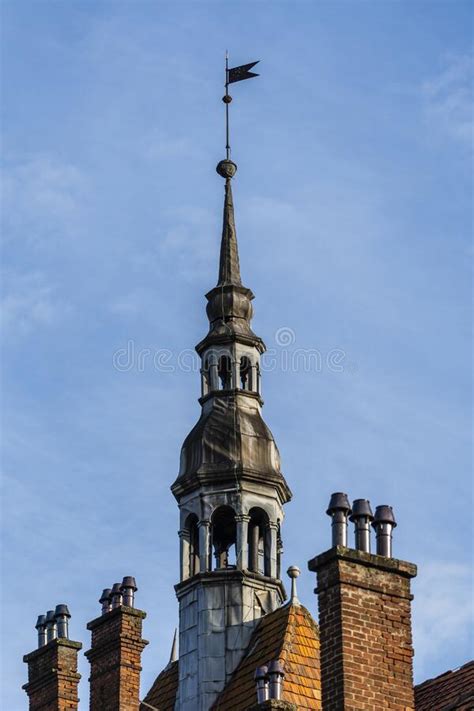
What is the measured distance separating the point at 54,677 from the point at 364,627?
1072cm

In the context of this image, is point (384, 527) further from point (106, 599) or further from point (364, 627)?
point (106, 599)

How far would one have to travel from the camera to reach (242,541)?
40625mm

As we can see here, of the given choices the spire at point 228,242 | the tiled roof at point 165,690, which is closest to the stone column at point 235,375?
the spire at point 228,242

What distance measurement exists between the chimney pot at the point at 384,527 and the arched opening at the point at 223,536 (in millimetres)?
14734

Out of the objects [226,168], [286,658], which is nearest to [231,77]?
[226,168]

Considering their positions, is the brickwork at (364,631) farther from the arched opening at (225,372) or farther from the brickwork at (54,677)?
the arched opening at (225,372)

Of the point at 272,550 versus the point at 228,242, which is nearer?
the point at 272,550

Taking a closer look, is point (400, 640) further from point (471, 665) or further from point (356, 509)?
point (471, 665)

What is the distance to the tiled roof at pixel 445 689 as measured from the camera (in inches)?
1241

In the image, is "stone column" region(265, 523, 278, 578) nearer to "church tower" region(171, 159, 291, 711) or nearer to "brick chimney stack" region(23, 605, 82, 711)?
"church tower" region(171, 159, 291, 711)

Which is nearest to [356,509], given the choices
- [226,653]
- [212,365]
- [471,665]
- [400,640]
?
[400,640]

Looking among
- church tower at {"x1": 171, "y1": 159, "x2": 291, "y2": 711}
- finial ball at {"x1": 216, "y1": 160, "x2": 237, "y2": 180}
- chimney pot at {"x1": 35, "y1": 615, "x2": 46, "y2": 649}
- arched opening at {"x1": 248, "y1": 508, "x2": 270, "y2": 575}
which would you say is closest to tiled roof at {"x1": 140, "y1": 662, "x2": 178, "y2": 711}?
church tower at {"x1": 171, "y1": 159, "x2": 291, "y2": 711}

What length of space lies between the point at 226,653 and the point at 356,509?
14.1 metres

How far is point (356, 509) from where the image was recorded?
26.9 m
